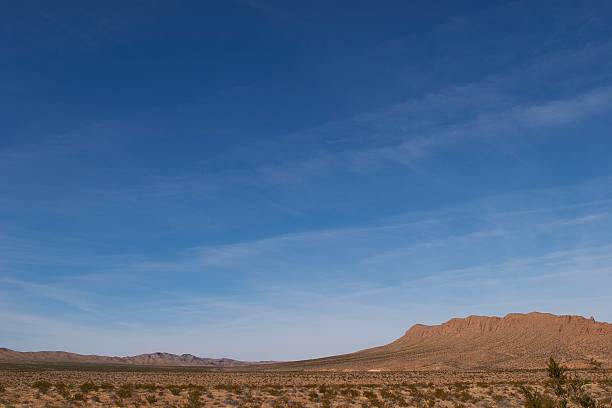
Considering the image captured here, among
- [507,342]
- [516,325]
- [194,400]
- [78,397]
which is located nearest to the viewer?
[78,397]

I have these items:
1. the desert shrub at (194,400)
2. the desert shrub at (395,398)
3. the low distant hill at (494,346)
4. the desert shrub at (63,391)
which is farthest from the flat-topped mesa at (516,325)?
the desert shrub at (63,391)

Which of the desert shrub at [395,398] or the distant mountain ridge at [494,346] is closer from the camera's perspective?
the desert shrub at [395,398]

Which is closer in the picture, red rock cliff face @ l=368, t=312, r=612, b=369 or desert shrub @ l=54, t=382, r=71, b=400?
desert shrub @ l=54, t=382, r=71, b=400

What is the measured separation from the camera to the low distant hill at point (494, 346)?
106438 millimetres

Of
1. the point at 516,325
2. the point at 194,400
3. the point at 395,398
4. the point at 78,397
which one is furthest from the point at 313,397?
the point at 516,325

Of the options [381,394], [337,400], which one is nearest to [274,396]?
[337,400]

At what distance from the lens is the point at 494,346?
13512 centimetres

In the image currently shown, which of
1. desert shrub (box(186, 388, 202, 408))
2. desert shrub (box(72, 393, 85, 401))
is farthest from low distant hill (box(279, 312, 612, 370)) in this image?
desert shrub (box(72, 393, 85, 401))

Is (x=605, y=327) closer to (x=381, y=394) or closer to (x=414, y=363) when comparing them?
(x=414, y=363)

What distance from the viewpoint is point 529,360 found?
103938 mm

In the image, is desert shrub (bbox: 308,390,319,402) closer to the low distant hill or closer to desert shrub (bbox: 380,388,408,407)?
desert shrub (bbox: 380,388,408,407)

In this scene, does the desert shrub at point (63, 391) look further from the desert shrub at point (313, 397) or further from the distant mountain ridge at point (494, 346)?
the distant mountain ridge at point (494, 346)

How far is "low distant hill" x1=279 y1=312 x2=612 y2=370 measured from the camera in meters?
106

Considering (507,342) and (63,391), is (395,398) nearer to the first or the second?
(63,391)
